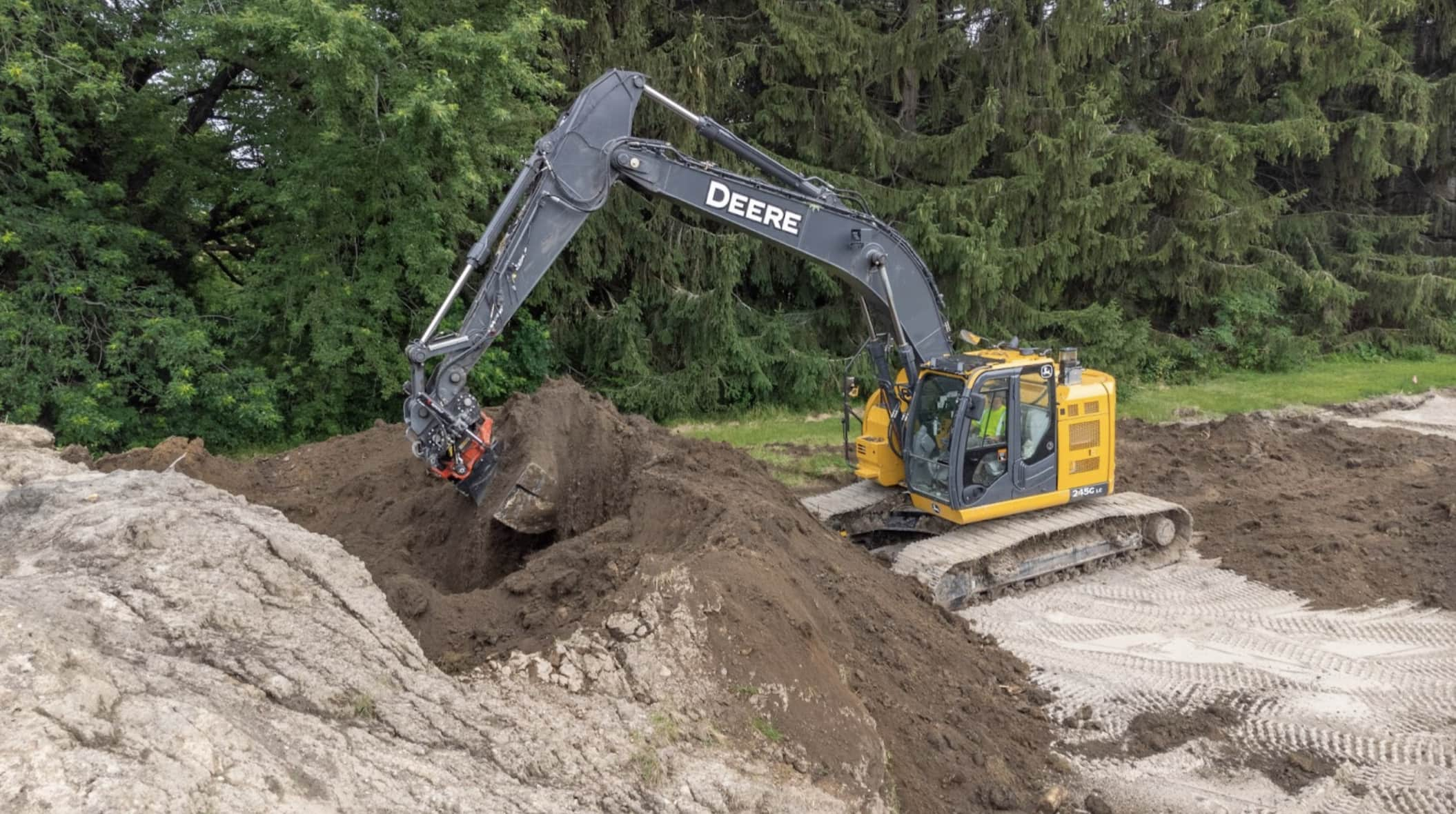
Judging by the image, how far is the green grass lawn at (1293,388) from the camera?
615 inches

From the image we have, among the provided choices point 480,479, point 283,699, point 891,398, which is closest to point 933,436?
point 891,398

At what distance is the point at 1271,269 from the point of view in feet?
64.8

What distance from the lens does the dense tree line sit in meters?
10.8

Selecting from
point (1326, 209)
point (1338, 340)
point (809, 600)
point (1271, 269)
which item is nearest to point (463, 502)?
point (809, 600)

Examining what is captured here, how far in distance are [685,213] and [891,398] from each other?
7579mm

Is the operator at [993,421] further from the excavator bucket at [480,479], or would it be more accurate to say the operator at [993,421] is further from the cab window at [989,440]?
the excavator bucket at [480,479]

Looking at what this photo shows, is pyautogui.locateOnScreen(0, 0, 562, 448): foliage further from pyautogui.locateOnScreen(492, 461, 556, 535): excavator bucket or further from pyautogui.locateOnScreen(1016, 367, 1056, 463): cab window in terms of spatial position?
pyautogui.locateOnScreen(1016, 367, 1056, 463): cab window

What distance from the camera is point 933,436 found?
816 cm

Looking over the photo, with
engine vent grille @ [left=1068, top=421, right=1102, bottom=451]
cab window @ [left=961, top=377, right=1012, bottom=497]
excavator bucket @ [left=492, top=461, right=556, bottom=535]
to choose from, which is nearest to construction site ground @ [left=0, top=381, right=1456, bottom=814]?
excavator bucket @ [left=492, top=461, right=556, bottom=535]

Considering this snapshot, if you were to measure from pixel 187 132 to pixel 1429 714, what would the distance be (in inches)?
578

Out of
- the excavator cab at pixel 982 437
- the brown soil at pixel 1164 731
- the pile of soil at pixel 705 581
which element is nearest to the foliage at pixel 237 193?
the pile of soil at pixel 705 581

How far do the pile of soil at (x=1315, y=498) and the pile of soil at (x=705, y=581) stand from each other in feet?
12.5

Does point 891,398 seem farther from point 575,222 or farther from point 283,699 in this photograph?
point 283,699

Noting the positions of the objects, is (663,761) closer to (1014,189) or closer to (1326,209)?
(1014,189)
